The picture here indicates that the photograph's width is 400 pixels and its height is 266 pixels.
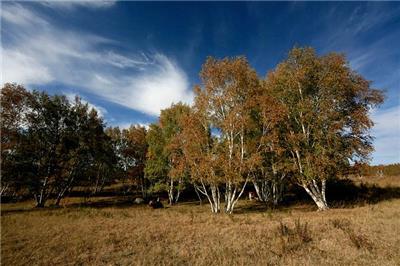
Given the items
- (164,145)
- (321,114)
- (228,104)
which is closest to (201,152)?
(228,104)

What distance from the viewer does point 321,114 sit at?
25672mm

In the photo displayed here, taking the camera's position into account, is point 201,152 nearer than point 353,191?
Yes

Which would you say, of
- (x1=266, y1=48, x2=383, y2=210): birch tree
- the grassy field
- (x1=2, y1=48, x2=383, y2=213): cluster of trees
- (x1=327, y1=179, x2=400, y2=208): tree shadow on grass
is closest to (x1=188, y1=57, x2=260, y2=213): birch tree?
(x1=2, y1=48, x2=383, y2=213): cluster of trees

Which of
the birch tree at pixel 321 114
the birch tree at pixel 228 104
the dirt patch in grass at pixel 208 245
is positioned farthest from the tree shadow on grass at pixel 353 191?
the dirt patch in grass at pixel 208 245

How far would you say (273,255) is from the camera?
943cm

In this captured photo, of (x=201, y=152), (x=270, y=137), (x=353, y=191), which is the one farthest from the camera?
(x=353, y=191)

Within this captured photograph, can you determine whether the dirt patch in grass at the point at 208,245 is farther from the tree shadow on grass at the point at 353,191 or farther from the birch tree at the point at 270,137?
the tree shadow on grass at the point at 353,191

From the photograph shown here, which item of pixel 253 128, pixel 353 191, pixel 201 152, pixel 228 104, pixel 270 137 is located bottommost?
pixel 353 191

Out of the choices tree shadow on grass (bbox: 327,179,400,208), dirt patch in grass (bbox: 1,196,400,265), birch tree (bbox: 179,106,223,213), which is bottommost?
dirt patch in grass (bbox: 1,196,400,265)

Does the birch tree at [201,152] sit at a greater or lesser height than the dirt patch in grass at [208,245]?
greater

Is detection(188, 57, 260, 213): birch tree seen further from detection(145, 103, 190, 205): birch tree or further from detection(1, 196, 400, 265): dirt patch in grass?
detection(145, 103, 190, 205): birch tree

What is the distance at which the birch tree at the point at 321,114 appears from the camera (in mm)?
24700

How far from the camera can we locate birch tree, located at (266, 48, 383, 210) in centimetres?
2470

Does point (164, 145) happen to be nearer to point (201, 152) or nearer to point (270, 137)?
point (201, 152)
